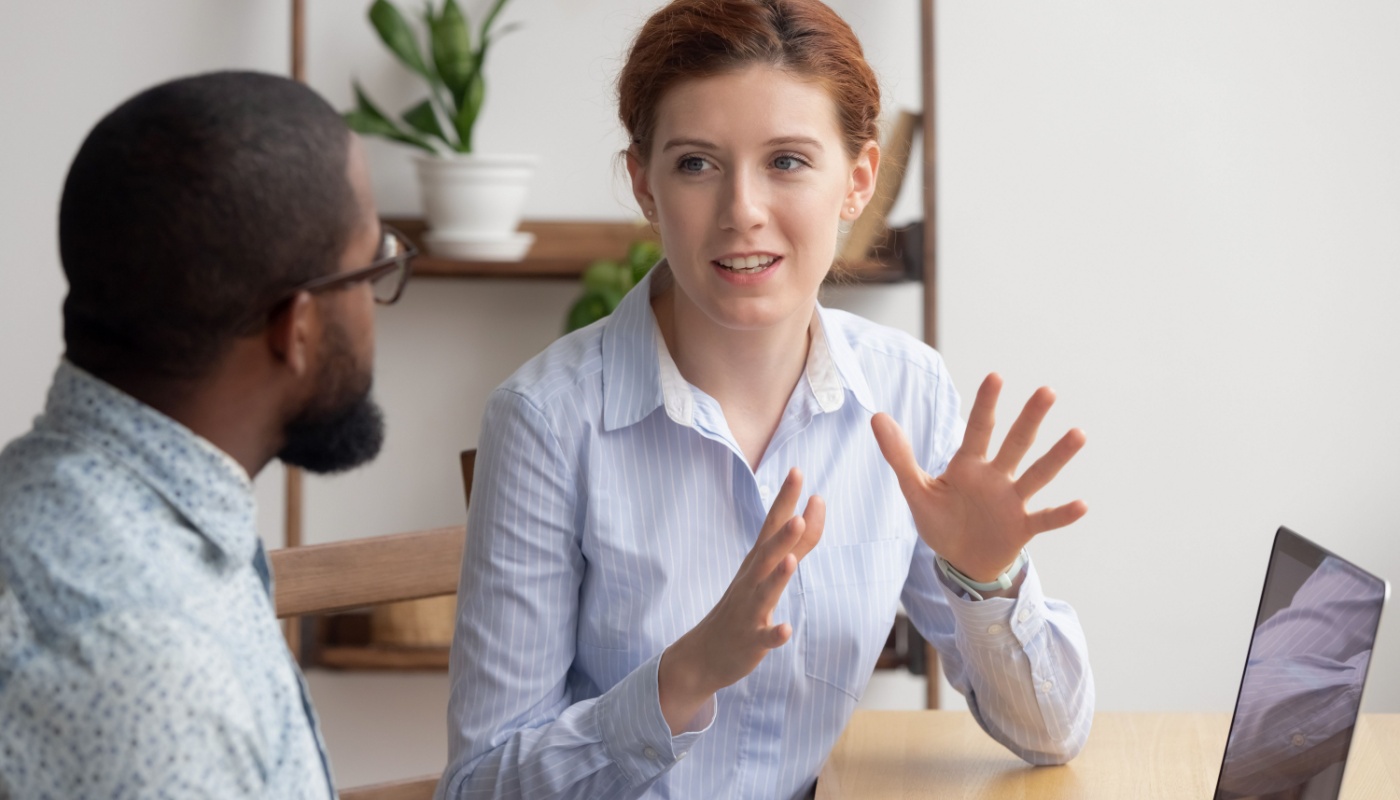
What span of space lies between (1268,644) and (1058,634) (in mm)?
265

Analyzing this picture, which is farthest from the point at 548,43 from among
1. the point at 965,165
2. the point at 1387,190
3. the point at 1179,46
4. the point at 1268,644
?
the point at 1268,644

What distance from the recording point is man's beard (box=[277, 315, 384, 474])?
2.65ft

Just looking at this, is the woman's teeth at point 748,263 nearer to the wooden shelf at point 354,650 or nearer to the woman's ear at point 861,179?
the woman's ear at point 861,179

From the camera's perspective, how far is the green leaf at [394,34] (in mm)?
2201

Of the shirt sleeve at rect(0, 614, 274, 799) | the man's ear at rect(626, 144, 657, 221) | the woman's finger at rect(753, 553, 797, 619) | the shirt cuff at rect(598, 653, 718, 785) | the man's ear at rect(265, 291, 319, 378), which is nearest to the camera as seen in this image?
the shirt sleeve at rect(0, 614, 274, 799)

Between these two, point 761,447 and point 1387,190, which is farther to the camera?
point 1387,190

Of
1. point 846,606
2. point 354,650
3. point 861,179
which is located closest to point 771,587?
point 846,606

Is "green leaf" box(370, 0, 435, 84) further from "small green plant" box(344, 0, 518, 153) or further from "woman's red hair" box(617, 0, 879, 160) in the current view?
"woman's red hair" box(617, 0, 879, 160)

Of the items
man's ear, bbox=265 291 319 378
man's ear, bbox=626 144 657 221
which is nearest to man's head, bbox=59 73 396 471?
man's ear, bbox=265 291 319 378

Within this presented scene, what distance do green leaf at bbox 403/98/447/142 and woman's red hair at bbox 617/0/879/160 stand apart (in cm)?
92

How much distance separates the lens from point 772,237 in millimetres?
1255

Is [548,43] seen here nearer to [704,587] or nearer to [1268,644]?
[704,587]

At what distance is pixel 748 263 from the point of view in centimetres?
126

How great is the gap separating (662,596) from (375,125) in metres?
1.23
